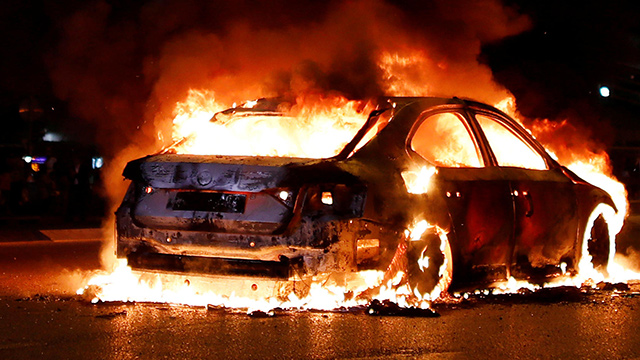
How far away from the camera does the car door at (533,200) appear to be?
Answer: 25.3 ft

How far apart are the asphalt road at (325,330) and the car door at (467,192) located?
346mm

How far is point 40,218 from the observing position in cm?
1678

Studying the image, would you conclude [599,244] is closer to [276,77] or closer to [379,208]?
[379,208]

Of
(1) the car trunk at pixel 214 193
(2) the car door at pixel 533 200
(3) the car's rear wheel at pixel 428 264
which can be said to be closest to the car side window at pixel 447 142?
(2) the car door at pixel 533 200

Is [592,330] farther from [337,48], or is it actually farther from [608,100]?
[608,100]

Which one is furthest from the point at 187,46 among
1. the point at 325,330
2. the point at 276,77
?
the point at 325,330

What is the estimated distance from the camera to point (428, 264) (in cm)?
709

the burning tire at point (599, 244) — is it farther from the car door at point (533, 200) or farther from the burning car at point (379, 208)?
the car door at point (533, 200)

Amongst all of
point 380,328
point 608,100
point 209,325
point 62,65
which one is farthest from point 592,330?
point 608,100

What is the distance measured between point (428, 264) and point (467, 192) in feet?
2.23

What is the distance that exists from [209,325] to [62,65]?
A: 8130 millimetres

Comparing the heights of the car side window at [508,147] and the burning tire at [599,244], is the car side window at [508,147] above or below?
above

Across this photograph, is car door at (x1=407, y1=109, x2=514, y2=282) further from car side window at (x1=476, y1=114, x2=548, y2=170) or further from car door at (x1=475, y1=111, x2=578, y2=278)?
car side window at (x1=476, y1=114, x2=548, y2=170)

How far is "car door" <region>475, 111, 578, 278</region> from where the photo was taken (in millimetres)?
7727
